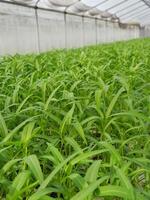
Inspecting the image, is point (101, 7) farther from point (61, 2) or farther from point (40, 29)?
point (40, 29)

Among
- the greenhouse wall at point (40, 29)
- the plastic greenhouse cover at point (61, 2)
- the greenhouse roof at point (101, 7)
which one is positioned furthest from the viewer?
the greenhouse roof at point (101, 7)

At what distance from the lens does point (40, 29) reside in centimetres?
881

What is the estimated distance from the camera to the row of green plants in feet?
3.17

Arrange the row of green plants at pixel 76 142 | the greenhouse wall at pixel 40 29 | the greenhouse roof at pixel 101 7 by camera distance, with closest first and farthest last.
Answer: the row of green plants at pixel 76 142 → the greenhouse wall at pixel 40 29 → the greenhouse roof at pixel 101 7

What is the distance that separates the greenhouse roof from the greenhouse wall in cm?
18

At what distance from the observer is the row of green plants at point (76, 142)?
967 millimetres

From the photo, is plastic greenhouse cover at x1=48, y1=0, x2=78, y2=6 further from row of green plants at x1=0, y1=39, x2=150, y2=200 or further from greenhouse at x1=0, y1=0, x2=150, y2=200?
row of green plants at x1=0, y1=39, x2=150, y2=200

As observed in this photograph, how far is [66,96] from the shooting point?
1.87 m

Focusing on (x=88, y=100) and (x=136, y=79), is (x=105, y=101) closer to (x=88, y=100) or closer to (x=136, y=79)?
(x=88, y=100)

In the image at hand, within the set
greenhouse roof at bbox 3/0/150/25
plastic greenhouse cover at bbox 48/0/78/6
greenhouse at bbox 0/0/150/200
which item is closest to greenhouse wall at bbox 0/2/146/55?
greenhouse at bbox 0/0/150/200

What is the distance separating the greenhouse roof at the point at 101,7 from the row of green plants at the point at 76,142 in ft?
19.6

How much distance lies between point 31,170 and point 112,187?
28 cm

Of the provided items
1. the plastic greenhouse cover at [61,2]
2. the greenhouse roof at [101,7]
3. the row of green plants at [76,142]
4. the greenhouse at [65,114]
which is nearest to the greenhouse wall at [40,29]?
the greenhouse at [65,114]

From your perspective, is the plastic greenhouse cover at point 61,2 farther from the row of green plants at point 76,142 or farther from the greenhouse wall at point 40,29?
the row of green plants at point 76,142
